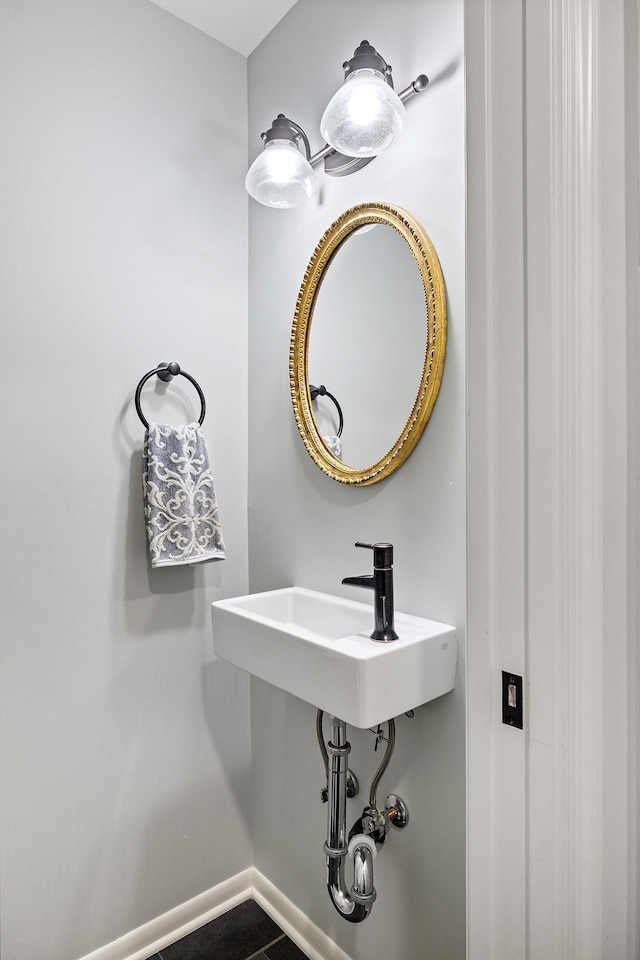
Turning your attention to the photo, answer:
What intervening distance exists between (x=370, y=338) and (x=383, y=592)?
0.59 metres

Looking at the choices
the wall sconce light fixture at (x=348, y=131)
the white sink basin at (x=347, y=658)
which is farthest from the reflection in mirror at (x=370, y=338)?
the white sink basin at (x=347, y=658)

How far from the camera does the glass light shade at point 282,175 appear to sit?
132cm

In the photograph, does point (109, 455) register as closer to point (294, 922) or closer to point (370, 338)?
point (370, 338)

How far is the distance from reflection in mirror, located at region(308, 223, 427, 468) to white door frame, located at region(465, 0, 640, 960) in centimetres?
44

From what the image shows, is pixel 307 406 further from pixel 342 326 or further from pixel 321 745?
pixel 321 745

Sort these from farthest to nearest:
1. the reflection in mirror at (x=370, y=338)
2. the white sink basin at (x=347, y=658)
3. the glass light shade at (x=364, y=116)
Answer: the reflection in mirror at (x=370, y=338) → the glass light shade at (x=364, y=116) → the white sink basin at (x=347, y=658)

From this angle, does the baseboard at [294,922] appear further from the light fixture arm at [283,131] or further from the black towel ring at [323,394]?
the light fixture arm at [283,131]

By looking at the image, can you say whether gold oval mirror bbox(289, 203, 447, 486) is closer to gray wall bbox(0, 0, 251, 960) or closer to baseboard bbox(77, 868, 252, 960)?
gray wall bbox(0, 0, 251, 960)

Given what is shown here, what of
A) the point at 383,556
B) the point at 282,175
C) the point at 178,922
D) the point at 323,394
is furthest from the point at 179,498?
the point at 178,922

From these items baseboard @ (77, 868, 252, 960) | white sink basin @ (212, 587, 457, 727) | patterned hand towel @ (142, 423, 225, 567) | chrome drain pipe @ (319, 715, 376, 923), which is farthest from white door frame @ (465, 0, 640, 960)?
baseboard @ (77, 868, 252, 960)

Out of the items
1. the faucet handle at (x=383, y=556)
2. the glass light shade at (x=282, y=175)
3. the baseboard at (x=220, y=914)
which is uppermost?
the glass light shade at (x=282, y=175)

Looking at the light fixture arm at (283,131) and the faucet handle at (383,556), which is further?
the light fixture arm at (283,131)

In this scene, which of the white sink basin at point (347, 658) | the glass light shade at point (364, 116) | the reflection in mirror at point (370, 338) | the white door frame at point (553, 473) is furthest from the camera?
the reflection in mirror at point (370, 338)

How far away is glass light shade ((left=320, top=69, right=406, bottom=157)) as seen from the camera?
42.9 inches
